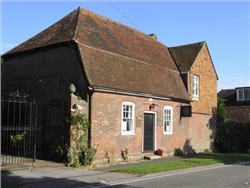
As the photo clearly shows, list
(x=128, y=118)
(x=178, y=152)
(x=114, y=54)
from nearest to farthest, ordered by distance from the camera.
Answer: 1. (x=128, y=118)
2. (x=114, y=54)
3. (x=178, y=152)

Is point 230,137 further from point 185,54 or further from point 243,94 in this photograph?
point 243,94

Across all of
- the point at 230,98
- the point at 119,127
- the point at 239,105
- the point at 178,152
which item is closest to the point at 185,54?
the point at 178,152

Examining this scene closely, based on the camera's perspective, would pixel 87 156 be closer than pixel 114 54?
Yes

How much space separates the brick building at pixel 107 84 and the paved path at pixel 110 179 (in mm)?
3306

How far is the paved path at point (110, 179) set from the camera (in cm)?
1259

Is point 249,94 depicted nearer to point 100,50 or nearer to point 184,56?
point 184,56

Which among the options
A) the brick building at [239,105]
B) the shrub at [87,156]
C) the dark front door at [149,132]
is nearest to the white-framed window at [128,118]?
the dark front door at [149,132]

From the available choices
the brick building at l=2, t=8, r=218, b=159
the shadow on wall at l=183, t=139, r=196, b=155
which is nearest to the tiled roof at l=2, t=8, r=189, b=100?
the brick building at l=2, t=8, r=218, b=159

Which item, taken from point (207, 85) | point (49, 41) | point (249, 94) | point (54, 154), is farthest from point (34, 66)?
point (249, 94)

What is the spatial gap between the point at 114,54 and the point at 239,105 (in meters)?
30.9

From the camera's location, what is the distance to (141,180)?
13.9 m

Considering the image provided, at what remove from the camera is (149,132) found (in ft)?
73.3

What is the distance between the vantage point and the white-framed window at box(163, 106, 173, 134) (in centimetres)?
2394

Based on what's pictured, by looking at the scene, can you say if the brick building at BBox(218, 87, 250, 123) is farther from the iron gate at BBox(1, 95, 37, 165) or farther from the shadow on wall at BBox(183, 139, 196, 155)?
the iron gate at BBox(1, 95, 37, 165)
